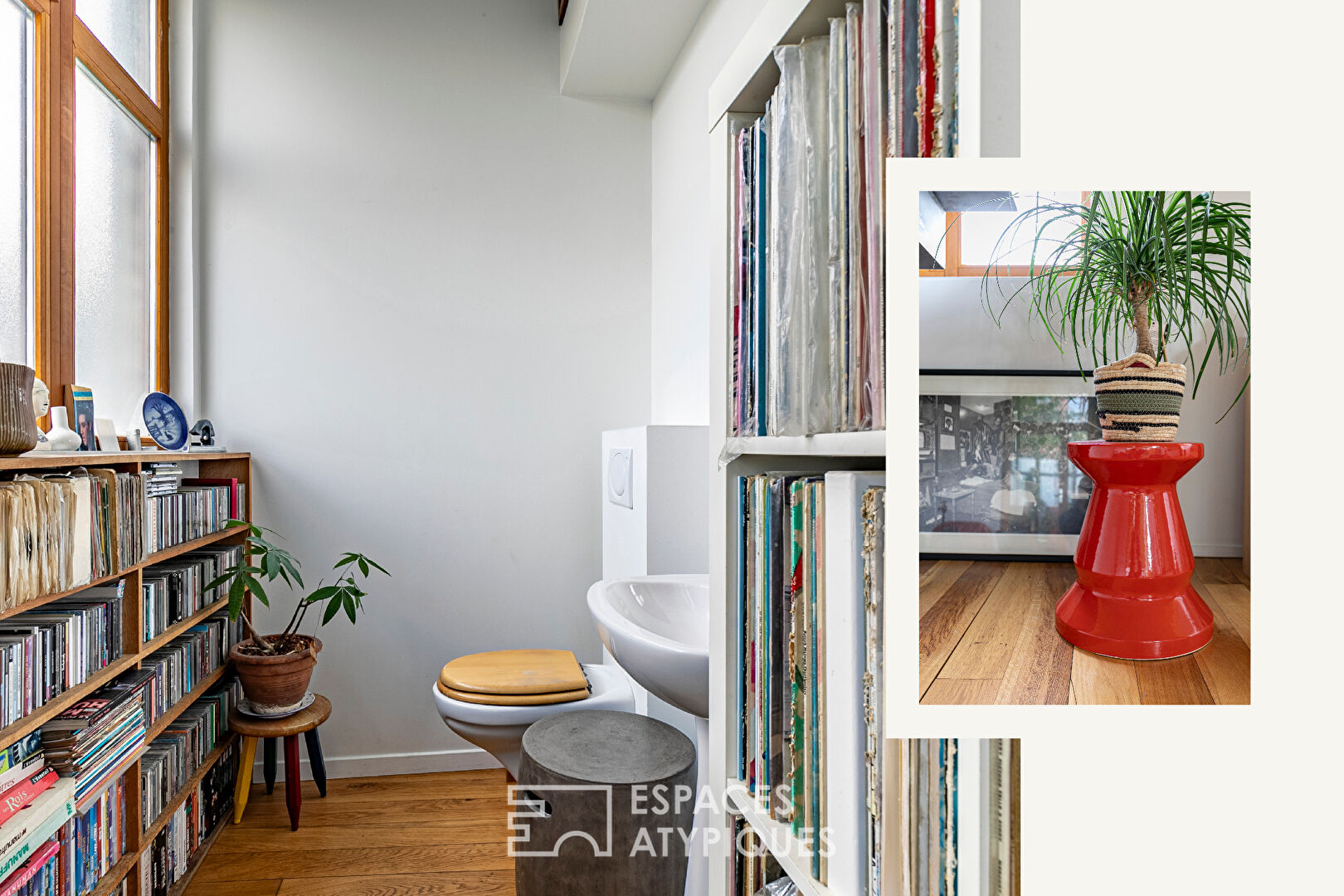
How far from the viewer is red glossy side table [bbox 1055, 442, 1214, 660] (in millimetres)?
216

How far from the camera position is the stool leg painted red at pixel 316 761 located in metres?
2.36

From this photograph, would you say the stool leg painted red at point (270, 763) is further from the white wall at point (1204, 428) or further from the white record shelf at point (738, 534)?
the white wall at point (1204, 428)

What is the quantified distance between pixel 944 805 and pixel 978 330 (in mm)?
257

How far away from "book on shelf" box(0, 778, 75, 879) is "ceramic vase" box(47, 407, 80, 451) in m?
0.61

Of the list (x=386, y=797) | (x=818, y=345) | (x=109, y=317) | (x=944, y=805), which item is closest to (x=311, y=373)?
(x=109, y=317)

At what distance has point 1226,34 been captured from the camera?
10.2 inches

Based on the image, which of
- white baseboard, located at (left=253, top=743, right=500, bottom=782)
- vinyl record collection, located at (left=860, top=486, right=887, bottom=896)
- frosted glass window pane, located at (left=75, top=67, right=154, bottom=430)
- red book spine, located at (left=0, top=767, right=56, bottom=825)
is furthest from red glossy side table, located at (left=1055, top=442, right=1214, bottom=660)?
white baseboard, located at (left=253, top=743, right=500, bottom=782)

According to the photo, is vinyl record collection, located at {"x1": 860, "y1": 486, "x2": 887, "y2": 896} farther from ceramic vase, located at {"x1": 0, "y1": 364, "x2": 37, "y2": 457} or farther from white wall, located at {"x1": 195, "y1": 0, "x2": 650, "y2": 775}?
white wall, located at {"x1": 195, "y1": 0, "x2": 650, "y2": 775}

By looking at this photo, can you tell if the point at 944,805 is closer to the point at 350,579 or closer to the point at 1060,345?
the point at 1060,345

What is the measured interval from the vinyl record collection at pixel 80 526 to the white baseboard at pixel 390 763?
95 cm

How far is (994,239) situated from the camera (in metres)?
0.26

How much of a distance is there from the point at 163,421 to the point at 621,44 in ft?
5.29

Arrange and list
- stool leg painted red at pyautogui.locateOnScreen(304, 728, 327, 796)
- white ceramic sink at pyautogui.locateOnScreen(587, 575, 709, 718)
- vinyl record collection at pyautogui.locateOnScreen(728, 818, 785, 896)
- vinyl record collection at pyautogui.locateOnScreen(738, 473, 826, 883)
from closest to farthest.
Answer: vinyl record collection at pyautogui.locateOnScreen(738, 473, 826, 883), vinyl record collection at pyautogui.locateOnScreen(728, 818, 785, 896), white ceramic sink at pyautogui.locateOnScreen(587, 575, 709, 718), stool leg painted red at pyautogui.locateOnScreen(304, 728, 327, 796)

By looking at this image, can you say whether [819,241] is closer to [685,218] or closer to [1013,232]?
[1013,232]
